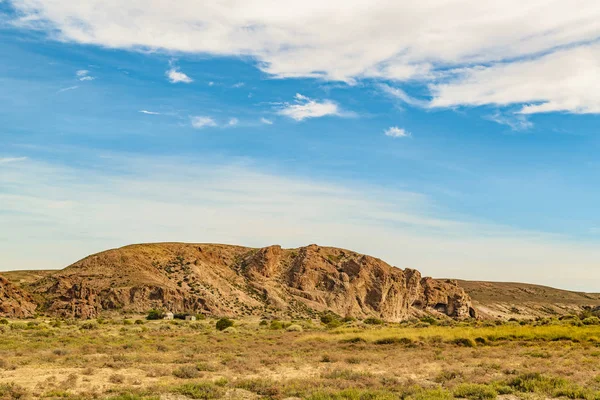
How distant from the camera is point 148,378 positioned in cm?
1933

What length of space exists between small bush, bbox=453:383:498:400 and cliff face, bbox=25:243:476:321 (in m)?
61.5

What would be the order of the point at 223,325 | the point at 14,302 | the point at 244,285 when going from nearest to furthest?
1. the point at 223,325
2. the point at 14,302
3. the point at 244,285

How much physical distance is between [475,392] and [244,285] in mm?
81075

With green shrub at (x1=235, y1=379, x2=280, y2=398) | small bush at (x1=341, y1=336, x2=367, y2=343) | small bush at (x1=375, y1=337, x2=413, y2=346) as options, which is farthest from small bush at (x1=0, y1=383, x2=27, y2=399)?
small bush at (x1=375, y1=337, x2=413, y2=346)

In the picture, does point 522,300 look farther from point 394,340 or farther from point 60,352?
point 60,352

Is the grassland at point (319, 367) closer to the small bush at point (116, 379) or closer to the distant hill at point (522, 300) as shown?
the small bush at point (116, 379)

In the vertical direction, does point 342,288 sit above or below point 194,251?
below

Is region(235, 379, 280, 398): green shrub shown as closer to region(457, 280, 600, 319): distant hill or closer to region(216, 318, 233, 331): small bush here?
region(216, 318, 233, 331): small bush

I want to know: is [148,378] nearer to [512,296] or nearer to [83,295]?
[83,295]

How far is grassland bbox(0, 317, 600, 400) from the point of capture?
15.9 meters

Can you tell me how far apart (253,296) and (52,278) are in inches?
1329

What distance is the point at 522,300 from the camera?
158 metres

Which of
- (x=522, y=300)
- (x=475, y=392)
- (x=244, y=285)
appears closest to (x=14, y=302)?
(x=244, y=285)

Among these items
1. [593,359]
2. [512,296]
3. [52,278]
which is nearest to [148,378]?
[593,359]
